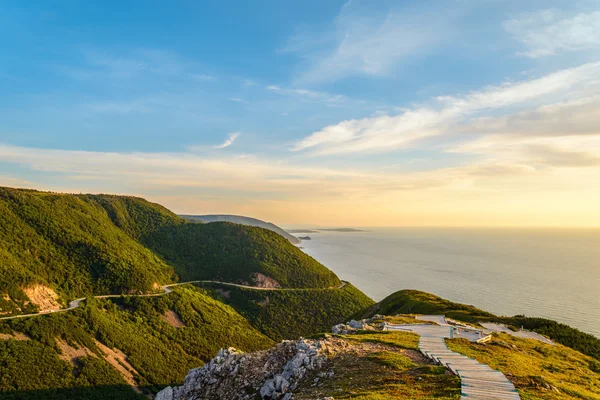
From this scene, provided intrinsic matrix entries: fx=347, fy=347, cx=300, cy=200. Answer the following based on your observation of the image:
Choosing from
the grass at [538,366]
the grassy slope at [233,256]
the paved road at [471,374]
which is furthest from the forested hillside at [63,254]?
the grass at [538,366]

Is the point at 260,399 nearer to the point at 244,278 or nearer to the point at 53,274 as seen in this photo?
the point at 53,274

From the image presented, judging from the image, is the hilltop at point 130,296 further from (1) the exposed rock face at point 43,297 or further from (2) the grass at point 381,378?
(2) the grass at point 381,378

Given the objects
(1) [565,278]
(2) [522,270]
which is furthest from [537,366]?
(2) [522,270]

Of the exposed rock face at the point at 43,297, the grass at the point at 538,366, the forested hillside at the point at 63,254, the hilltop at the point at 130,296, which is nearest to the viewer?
the grass at the point at 538,366

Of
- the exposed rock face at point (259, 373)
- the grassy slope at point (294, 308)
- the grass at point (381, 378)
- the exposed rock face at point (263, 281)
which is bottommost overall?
the grassy slope at point (294, 308)

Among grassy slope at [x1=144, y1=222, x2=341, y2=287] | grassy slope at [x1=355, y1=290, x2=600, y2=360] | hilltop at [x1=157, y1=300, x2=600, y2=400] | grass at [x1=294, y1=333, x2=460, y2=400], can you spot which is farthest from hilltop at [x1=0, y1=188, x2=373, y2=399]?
grass at [x1=294, y1=333, x2=460, y2=400]

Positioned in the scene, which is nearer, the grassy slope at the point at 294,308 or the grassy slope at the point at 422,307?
the grassy slope at the point at 422,307

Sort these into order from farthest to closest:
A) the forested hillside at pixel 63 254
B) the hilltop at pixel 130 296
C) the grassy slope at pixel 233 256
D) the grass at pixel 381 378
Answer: the grassy slope at pixel 233 256
the forested hillside at pixel 63 254
the hilltop at pixel 130 296
the grass at pixel 381 378

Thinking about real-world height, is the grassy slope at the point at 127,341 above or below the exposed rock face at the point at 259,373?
below
